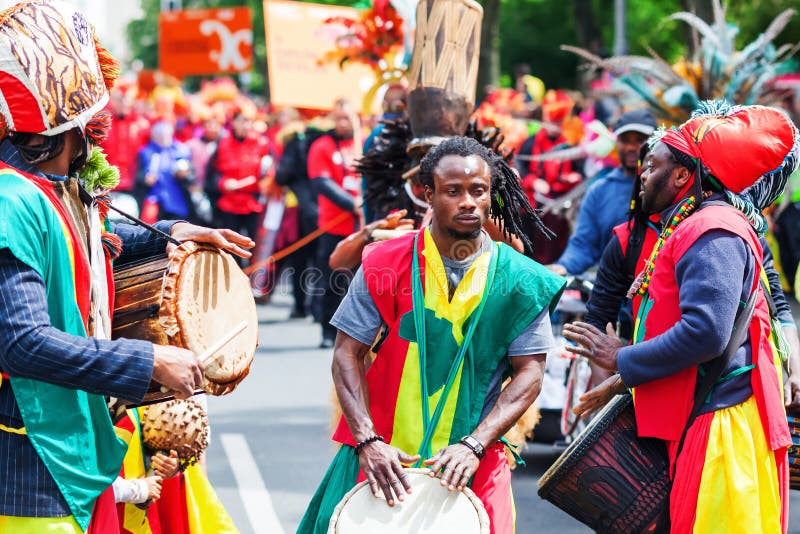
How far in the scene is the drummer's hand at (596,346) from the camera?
14.3ft

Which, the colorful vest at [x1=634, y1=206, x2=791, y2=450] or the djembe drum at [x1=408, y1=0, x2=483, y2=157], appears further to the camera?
the djembe drum at [x1=408, y1=0, x2=483, y2=157]

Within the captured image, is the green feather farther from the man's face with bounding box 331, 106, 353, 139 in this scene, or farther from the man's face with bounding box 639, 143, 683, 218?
the man's face with bounding box 331, 106, 353, 139

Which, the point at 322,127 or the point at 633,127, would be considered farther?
the point at 322,127

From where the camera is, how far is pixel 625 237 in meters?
5.23

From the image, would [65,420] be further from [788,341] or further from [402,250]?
[788,341]

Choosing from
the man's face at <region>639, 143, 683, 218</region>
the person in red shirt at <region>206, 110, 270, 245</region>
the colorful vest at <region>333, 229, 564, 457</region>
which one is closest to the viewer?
the colorful vest at <region>333, 229, 564, 457</region>

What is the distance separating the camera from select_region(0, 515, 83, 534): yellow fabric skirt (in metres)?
3.30

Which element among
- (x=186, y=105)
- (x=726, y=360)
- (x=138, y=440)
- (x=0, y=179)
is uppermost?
(x=0, y=179)

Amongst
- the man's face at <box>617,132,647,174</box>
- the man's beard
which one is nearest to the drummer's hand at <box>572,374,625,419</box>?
the man's beard

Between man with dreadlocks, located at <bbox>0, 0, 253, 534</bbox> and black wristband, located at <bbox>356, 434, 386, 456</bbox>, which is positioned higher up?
man with dreadlocks, located at <bbox>0, 0, 253, 534</bbox>

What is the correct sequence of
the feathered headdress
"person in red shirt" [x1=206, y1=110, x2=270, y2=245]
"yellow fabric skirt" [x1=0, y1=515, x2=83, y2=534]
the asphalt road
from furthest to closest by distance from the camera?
"person in red shirt" [x1=206, y1=110, x2=270, y2=245] < the feathered headdress < the asphalt road < "yellow fabric skirt" [x1=0, y1=515, x2=83, y2=534]

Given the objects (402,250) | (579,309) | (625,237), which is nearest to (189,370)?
(402,250)

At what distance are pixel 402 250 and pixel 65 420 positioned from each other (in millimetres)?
1278

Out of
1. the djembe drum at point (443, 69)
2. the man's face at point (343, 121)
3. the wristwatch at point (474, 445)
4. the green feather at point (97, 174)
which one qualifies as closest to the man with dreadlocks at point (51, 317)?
the green feather at point (97, 174)
